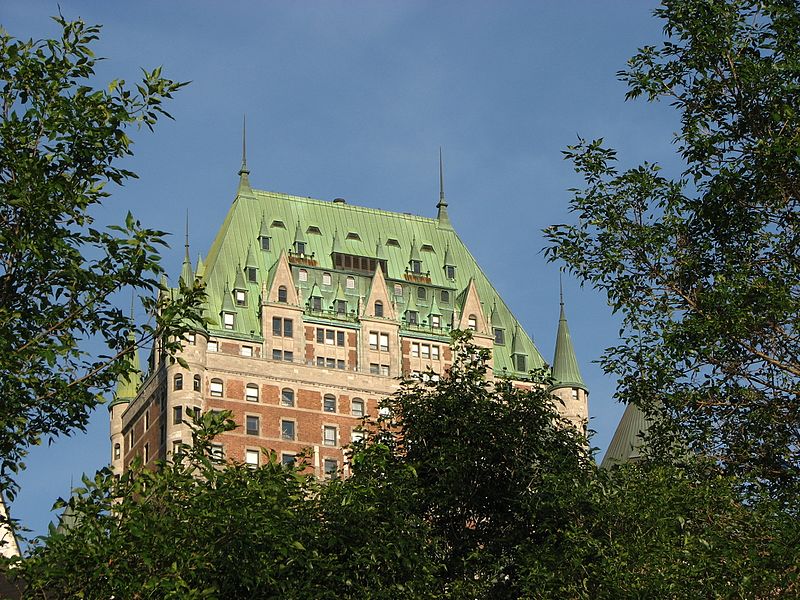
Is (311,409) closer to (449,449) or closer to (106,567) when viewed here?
(449,449)

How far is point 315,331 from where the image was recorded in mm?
142375

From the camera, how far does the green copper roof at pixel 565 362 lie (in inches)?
5915

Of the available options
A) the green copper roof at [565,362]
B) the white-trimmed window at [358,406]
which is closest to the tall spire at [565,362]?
the green copper roof at [565,362]

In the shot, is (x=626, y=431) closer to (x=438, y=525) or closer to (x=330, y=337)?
(x=330, y=337)

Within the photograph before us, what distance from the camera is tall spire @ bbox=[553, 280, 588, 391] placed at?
5915 inches

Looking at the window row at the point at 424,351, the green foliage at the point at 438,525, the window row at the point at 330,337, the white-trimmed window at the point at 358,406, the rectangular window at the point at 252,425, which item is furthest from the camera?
the window row at the point at 424,351

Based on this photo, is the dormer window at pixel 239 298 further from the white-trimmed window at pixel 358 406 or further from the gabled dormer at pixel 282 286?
the white-trimmed window at pixel 358 406

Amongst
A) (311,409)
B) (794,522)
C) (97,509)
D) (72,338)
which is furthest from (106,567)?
(311,409)

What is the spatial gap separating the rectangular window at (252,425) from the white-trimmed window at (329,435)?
18.0ft

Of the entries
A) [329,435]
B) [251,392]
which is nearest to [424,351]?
[329,435]

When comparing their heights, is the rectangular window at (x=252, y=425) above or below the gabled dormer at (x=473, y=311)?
below

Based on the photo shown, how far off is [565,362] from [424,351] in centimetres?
1375

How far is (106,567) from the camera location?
1412 inches

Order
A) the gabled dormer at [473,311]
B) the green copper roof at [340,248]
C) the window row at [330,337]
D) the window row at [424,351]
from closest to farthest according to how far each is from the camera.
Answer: the window row at [330,337] < the window row at [424,351] < the green copper roof at [340,248] < the gabled dormer at [473,311]
